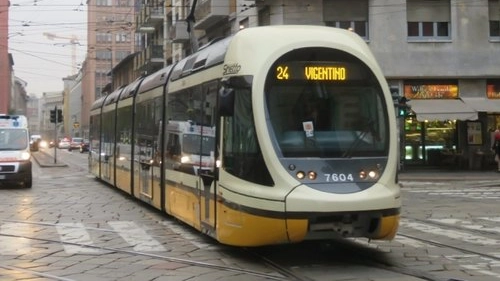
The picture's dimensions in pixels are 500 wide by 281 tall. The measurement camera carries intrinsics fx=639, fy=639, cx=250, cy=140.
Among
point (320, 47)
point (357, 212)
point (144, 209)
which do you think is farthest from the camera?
point (144, 209)

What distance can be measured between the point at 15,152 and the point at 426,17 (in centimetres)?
1766

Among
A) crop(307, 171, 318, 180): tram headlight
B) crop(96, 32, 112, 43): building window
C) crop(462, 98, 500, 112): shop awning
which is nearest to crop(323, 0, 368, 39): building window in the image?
crop(462, 98, 500, 112): shop awning

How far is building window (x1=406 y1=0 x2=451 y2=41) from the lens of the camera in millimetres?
27391

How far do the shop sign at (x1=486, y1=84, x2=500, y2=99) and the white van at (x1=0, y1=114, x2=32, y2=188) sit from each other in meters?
19.1

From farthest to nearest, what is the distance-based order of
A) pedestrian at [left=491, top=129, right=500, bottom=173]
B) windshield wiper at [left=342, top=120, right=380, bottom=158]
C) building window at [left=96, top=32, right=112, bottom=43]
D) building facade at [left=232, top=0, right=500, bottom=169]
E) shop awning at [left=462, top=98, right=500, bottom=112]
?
1. building window at [left=96, top=32, right=112, bottom=43]
2. building facade at [left=232, top=0, right=500, bottom=169]
3. shop awning at [left=462, top=98, right=500, bottom=112]
4. pedestrian at [left=491, top=129, right=500, bottom=173]
5. windshield wiper at [left=342, top=120, right=380, bottom=158]

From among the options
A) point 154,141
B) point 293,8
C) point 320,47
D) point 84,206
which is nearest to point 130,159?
point 84,206

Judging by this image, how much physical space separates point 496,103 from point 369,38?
609 cm

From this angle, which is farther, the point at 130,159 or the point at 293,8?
the point at 293,8

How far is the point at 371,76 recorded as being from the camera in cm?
812

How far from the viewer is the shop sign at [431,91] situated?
90.1 ft

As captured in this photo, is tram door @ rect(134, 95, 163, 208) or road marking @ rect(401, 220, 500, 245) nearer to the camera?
road marking @ rect(401, 220, 500, 245)

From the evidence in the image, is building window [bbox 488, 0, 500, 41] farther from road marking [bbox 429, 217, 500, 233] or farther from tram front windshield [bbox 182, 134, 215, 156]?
tram front windshield [bbox 182, 134, 215, 156]

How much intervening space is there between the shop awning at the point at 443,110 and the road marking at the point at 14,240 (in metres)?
18.6

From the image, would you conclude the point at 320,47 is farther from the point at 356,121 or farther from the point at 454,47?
the point at 454,47
